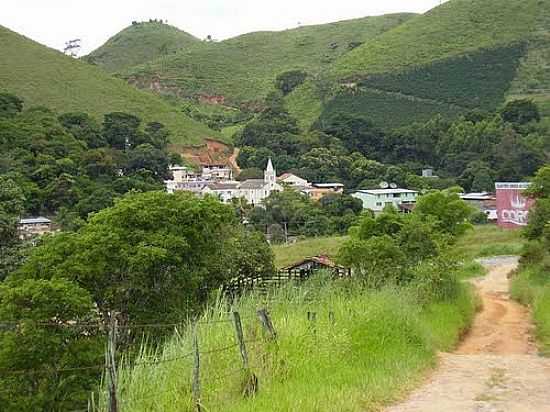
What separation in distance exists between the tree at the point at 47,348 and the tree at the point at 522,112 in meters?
58.4

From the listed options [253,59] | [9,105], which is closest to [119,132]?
[9,105]

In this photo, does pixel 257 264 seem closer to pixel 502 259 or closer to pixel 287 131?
pixel 502 259

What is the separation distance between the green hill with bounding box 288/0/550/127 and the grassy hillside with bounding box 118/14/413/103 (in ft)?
49.4

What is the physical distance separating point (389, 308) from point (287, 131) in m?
63.9

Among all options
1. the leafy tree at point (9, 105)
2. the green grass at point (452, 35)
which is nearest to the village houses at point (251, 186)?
the leafy tree at point (9, 105)

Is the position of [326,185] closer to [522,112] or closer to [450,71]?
[522,112]

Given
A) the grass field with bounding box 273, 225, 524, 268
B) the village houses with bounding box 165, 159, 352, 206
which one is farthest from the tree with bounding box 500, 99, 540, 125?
the grass field with bounding box 273, 225, 524, 268

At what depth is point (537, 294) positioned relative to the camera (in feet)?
55.9

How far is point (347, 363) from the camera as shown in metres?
7.50

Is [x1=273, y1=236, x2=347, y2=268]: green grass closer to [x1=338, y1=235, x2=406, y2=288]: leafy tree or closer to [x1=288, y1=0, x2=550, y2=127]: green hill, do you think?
[x1=338, y1=235, x2=406, y2=288]: leafy tree

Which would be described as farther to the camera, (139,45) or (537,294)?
(139,45)

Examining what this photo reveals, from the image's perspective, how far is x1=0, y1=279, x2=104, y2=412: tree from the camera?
13102mm

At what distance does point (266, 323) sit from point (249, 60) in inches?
4624

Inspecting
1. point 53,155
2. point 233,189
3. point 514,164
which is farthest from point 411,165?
point 53,155
